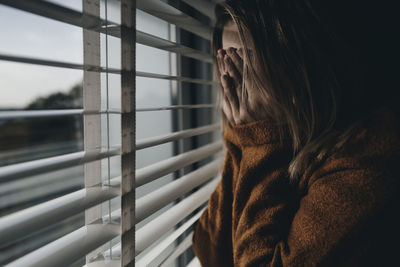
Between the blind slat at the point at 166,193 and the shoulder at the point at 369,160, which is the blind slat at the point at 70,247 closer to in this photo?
the blind slat at the point at 166,193

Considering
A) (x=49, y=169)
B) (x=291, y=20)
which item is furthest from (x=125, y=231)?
(x=291, y=20)

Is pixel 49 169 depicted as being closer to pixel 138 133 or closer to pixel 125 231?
pixel 125 231

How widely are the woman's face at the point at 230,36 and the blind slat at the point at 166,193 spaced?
0.37 metres

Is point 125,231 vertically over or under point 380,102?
under

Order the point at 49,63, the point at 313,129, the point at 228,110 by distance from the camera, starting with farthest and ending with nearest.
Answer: the point at 228,110 → the point at 313,129 → the point at 49,63

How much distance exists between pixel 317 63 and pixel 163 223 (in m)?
0.50

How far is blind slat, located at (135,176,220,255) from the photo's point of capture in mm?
583

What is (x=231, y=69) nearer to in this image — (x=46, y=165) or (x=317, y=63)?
(x=317, y=63)

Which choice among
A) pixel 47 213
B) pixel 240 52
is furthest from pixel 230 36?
pixel 47 213

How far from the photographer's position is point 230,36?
683mm

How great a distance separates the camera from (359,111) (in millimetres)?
633

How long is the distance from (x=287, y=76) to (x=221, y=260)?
1.63ft

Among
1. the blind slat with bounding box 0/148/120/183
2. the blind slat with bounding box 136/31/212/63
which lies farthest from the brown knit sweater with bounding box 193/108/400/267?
the blind slat with bounding box 0/148/120/183

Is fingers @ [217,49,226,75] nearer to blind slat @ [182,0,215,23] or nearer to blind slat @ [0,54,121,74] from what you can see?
blind slat @ [182,0,215,23]
